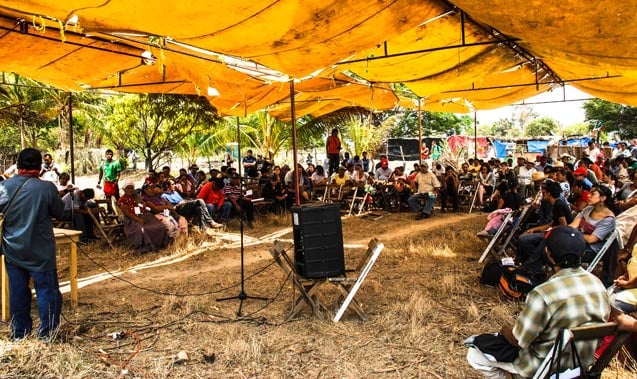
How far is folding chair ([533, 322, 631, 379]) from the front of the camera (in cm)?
252

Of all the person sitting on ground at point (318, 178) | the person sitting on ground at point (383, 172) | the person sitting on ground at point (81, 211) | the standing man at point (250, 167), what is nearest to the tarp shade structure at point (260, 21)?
the person sitting on ground at point (81, 211)

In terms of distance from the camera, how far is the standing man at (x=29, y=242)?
431 centimetres

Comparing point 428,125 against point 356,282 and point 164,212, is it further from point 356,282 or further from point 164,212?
point 356,282

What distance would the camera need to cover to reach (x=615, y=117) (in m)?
33.5

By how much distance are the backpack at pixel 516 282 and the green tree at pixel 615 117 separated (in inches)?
1226

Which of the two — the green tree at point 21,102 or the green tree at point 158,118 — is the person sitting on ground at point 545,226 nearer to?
the green tree at point 158,118

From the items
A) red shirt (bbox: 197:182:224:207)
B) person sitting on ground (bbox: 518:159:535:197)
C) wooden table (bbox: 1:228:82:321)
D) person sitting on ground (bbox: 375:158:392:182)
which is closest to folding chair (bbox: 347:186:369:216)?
person sitting on ground (bbox: 375:158:392:182)

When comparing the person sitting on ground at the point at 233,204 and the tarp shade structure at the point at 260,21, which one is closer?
the tarp shade structure at the point at 260,21

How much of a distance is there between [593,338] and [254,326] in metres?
3.23

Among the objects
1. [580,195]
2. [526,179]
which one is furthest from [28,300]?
[526,179]

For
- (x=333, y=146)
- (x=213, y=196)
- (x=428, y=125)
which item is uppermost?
(x=428, y=125)

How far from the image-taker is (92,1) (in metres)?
3.77

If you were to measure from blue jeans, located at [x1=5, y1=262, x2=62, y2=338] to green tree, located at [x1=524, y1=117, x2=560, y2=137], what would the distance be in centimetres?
5239

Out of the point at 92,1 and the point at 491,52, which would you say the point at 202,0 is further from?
the point at 491,52
